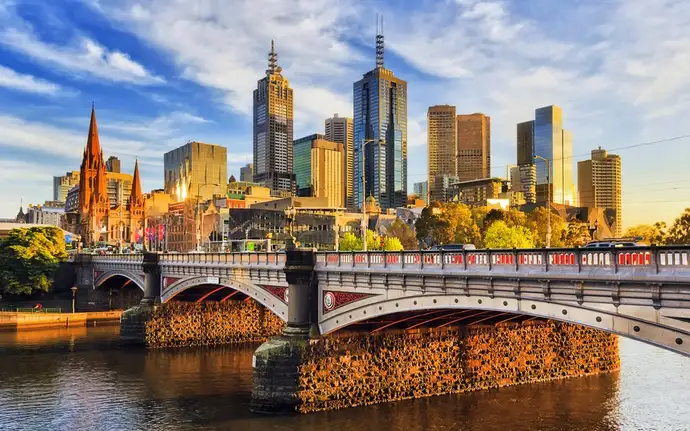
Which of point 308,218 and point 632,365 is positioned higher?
point 308,218

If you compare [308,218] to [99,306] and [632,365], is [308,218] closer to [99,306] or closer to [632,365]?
[99,306]

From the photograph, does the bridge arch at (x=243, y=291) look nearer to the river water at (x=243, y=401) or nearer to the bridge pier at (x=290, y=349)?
the bridge pier at (x=290, y=349)

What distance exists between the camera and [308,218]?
149 m

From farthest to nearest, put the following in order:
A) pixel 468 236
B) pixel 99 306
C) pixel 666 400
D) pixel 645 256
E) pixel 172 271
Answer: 1. pixel 99 306
2. pixel 468 236
3. pixel 172 271
4. pixel 666 400
5. pixel 645 256

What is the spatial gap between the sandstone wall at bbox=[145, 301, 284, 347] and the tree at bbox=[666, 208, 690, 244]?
4167 cm

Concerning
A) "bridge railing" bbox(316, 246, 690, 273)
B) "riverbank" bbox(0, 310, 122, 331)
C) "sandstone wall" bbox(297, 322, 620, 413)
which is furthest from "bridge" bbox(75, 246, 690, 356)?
"riverbank" bbox(0, 310, 122, 331)

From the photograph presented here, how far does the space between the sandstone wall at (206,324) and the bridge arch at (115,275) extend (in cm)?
835

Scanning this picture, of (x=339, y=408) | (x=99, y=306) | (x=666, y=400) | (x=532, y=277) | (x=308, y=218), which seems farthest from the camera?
(x=308, y=218)

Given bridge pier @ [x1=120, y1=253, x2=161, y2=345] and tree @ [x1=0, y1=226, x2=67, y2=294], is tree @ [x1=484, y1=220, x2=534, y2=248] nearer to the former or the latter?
bridge pier @ [x1=120, y1=253, x2=161, y2=345]

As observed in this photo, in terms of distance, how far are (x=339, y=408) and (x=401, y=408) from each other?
374cm

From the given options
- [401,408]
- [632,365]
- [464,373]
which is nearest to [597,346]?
[632,365]

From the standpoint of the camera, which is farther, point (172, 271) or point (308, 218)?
point (308, 218)

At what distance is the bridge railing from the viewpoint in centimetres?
2116

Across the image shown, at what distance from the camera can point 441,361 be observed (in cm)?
4203
